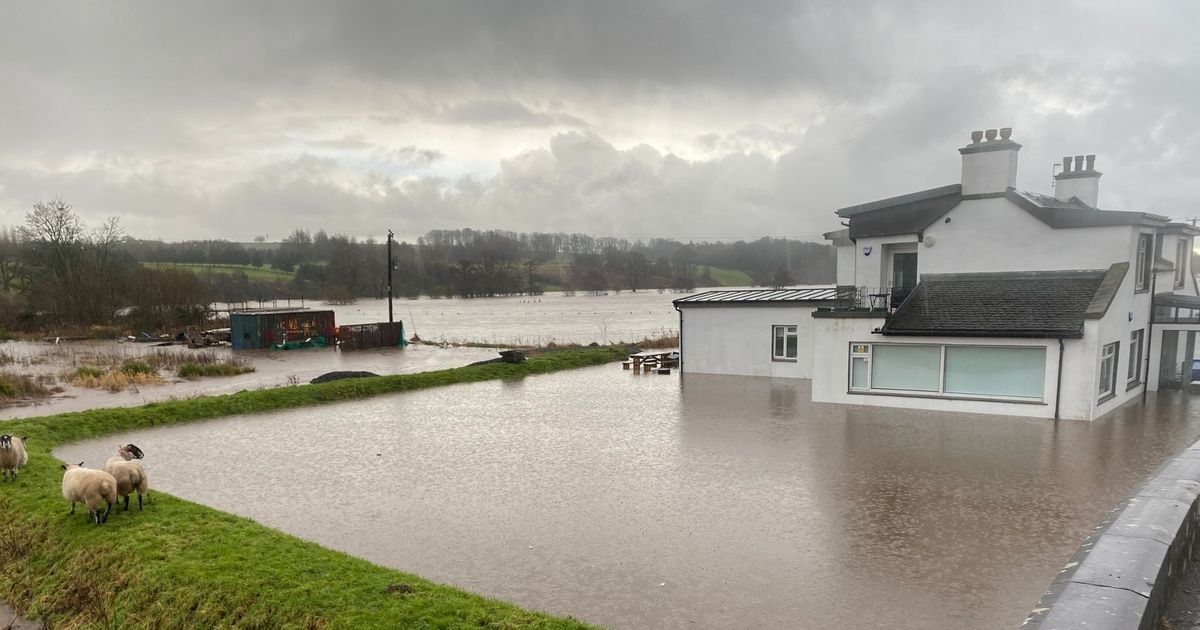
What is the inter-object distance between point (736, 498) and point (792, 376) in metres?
11.9

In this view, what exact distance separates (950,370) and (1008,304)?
1935 millimetres

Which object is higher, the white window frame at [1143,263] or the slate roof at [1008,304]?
the white window frame at [1143,263]

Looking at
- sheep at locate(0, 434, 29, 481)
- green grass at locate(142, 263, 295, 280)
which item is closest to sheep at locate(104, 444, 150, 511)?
sheep at locate(0, 434, 29, 481)

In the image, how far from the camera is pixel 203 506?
865 cm

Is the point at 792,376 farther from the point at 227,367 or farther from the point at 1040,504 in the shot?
the point at 227,367

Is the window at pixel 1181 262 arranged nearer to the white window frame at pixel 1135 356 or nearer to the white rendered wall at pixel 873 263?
the white window frame at pixel 1135 356

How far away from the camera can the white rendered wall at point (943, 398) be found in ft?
45.1

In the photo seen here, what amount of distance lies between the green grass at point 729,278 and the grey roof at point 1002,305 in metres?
101

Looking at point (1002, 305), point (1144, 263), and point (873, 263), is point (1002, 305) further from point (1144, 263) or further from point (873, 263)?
point (1144, 263)

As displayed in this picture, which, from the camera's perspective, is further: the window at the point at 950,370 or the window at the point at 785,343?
the window at the point at 785,343

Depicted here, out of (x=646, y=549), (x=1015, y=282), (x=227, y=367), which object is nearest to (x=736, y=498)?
(x=646, y=549)

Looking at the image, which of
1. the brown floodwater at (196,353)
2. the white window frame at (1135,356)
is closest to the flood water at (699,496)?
the white window frame at (1135,356)

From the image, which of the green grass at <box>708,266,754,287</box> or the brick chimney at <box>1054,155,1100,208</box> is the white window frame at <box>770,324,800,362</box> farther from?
the green grass at <box>708,266,754,287</box>

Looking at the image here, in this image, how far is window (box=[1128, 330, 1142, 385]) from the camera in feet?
53.7
